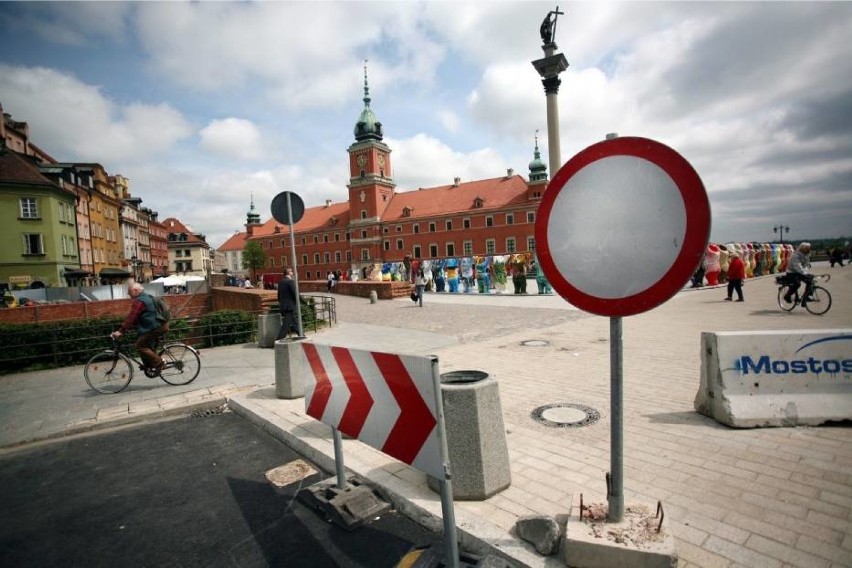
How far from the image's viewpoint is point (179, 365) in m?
7.38

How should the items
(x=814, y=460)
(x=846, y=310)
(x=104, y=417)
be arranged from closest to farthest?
(x=814, y=460) < (x=104, y=417) < (x=846, y=310)

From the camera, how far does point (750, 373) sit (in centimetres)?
423

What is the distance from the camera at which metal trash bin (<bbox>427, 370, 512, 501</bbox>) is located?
3051 mm

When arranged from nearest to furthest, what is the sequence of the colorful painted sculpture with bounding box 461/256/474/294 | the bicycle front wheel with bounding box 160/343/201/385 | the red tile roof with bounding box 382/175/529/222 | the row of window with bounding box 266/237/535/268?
the bicycle front wheel with bounding box 160/343/201/385, the colorful painted sculpture with bounding box 461/256/474/294, the row of window with bounding box 266/237/535/268, the red tile roof with bounding box 382/175/529/222

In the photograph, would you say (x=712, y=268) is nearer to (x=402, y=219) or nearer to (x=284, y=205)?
(x=284, y=205)

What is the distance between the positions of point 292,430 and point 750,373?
196 inches

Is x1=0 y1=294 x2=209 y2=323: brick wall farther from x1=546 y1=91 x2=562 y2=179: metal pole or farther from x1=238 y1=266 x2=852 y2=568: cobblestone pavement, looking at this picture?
x1=546 y1=91 x2=562 y2=179: metal pole

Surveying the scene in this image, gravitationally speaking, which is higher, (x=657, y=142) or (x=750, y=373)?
(x=657, y=142)

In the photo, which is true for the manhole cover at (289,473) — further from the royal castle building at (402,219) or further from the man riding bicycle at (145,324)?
the royal castle building at (402,219)

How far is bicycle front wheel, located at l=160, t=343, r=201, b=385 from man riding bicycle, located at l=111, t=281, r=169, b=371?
19cm

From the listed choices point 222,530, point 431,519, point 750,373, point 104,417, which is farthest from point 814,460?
point 104,417

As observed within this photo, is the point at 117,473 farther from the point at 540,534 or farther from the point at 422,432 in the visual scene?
the point at 540,534

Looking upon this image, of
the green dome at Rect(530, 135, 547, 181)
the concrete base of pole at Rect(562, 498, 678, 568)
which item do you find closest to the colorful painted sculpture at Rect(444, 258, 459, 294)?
the concrete base of pole at Rect(562, 498, 678, 568)

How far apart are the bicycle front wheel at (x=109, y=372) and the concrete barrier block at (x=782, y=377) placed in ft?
28.7
